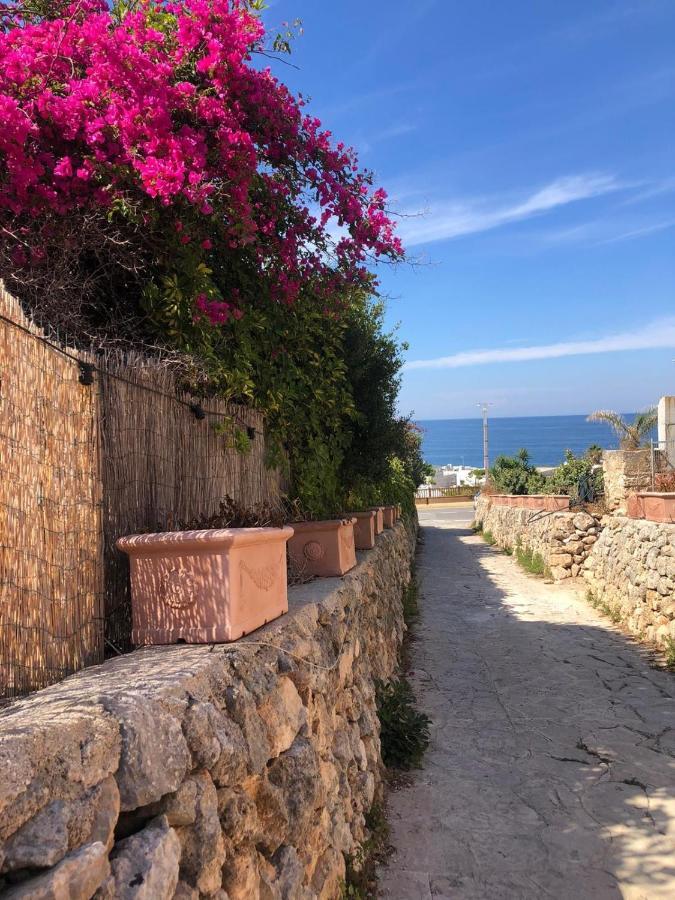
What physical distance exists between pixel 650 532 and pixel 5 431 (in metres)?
8.61

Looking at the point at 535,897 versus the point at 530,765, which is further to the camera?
the point at 530,765

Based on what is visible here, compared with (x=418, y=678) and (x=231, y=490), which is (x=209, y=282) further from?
(x=418, y=678)

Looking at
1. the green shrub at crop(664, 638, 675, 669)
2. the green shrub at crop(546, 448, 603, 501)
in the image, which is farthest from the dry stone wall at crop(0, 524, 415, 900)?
the green shrub at crop(546, 448, 603, 501)

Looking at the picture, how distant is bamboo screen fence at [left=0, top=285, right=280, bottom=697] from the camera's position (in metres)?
2.00

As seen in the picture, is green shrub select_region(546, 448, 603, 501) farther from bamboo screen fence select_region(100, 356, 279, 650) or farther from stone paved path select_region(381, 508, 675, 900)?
bamboo screen fence select_region(100, 356, 279, 650)

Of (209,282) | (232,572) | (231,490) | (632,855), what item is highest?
(209,282)

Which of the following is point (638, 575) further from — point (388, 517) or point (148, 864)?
point (148, 864)

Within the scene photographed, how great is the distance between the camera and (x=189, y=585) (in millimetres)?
2410

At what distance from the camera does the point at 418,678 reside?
7.12 metres

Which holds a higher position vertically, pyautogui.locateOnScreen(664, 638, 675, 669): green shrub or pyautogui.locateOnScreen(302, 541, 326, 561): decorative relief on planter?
pyautogui.locateOnScreen(302, 541, 326, 561): decorative relief on planter

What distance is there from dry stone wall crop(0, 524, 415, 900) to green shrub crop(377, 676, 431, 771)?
1490mm

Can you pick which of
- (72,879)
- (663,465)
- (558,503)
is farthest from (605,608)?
(72,879)

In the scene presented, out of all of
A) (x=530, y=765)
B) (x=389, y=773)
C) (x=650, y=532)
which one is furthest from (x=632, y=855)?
(x=650, y=532)

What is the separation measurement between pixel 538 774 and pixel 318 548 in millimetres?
2183
